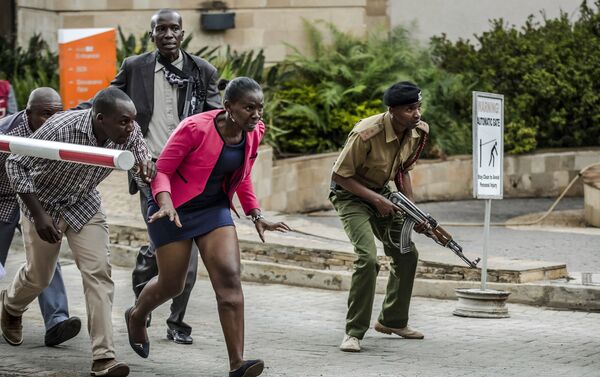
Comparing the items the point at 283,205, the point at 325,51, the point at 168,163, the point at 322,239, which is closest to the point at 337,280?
the point at 322,239

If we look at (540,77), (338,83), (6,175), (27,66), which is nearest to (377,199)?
(6,175)

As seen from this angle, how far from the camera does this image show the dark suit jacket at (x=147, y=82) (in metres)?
8.55

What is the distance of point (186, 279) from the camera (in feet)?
28.2

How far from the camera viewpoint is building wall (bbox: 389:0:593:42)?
64.4 feet

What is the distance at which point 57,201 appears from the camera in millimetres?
7344

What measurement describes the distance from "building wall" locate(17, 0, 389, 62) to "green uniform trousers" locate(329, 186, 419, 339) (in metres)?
10.3

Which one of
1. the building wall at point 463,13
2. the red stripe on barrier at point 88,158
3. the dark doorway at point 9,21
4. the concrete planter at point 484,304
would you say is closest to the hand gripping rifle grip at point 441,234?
the concrete planter at point 484,304

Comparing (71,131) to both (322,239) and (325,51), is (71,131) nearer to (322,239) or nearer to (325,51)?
(322,239)

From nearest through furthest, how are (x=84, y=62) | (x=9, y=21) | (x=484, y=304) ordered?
1. (x=484, y=304)
2. (x=84, y=62)
3. (x=9, y=21)

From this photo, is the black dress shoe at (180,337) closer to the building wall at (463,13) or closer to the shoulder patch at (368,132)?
the shoulder patch at (368,132)

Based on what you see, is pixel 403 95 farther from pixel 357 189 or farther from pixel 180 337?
pixel 180 337

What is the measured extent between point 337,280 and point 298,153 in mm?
6553

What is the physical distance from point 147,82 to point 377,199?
1670 mm

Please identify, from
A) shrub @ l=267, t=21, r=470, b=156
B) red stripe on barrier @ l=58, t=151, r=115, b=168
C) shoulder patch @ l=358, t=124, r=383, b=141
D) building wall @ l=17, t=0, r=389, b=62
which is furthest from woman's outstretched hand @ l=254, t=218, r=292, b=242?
building wall @ l=17, t=0, r=389, b=62
